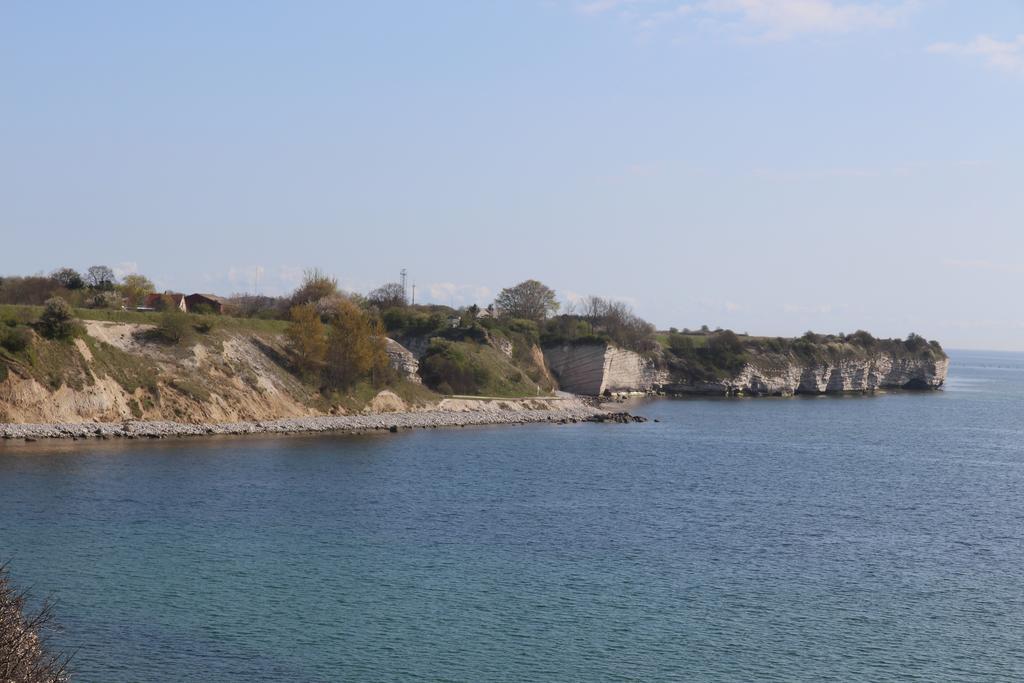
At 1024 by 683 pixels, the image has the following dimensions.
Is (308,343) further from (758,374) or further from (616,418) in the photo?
(758,374)

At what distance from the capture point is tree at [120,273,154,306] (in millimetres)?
111438

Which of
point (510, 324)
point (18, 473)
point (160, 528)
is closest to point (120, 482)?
point (18, 473)

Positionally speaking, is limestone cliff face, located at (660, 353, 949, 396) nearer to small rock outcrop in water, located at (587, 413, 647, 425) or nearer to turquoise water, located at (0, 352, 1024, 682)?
small rock outcrop in water, located at (587, 413, 647, 425)

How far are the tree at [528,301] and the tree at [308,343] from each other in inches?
2589

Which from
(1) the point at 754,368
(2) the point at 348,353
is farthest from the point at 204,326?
(1) the point at 754,368

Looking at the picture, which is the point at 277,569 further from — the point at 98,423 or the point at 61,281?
the point at 61,281

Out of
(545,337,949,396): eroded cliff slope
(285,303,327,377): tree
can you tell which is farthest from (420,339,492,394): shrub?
(545,337,949,396): eroded cliff slope

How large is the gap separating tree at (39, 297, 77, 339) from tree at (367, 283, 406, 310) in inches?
2584

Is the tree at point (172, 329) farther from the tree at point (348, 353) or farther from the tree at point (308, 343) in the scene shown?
the tree at point (348, 353)

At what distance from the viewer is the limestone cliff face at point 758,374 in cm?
12175

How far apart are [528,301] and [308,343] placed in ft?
233

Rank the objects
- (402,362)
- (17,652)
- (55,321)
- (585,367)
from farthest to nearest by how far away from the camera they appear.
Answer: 1. (585,367)
2. (402,362)
3. (55,321)
4. (17,652)

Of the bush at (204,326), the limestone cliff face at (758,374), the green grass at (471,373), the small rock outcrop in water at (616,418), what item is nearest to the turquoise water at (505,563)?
the bush at (204,326)

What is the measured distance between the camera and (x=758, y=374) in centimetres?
14525
